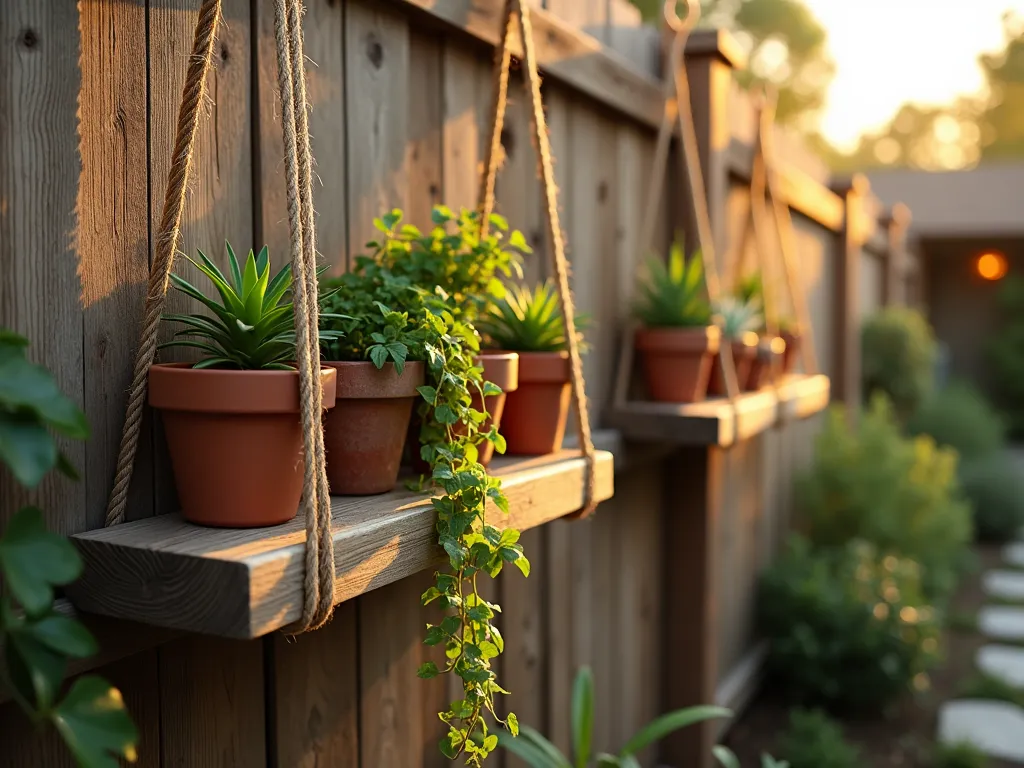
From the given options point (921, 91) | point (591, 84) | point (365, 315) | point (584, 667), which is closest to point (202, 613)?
point (365, 315)

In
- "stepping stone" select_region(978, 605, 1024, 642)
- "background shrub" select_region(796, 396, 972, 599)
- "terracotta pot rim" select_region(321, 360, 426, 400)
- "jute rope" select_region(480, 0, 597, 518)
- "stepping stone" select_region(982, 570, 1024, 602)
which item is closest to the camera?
"terracotta pot rim" select_region(321, 360, 426, 400)

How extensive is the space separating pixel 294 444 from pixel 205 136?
1.35 feet

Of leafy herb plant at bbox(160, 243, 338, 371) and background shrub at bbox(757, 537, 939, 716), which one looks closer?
leafy herb plant at bbox(160, 243, 338, 371)

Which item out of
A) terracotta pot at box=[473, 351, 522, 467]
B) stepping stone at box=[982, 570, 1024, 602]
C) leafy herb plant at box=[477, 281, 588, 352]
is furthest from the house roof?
terracotta pot at box=[473, 351, 522, 467]

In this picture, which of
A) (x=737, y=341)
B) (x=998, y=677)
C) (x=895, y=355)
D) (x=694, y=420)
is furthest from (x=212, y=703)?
(x=895, y=355)

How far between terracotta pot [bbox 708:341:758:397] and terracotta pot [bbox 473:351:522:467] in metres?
1.18

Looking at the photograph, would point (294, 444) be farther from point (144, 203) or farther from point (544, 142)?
point (544, 142)

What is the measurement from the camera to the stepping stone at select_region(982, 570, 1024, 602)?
4984mm

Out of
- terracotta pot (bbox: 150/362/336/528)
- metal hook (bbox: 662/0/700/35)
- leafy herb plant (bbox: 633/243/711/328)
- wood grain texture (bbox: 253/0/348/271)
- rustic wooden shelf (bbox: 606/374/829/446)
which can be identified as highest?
metal hook (bbox: 662/0/700/35)

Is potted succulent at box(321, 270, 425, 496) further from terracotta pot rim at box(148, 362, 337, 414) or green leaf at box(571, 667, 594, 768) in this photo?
green leaf at box(571, 667, 594, 768)

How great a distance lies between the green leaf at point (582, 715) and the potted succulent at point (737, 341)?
870mm

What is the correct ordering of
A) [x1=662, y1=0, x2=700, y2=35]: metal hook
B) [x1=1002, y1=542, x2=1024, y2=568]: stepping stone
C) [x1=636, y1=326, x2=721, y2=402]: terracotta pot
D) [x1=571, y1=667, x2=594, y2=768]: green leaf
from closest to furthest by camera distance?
1. [x1=571, y1=667, x2=594, y2=768]: green leaf
2. [x1=636, y1=326, x2=721, y2=402]: terracotta pot
3. [x1=662, y1=0, x2=700, y2=35]: metal hook
4. [x1=1002, y1=542, x2=1024, y2=568]: stepping stone

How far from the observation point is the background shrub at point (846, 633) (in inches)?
130

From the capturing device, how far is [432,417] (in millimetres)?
1254
